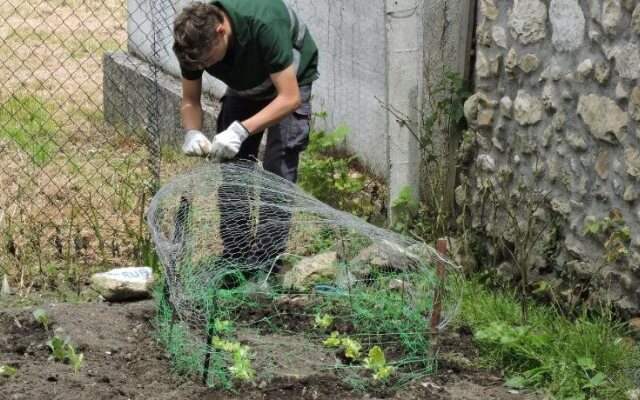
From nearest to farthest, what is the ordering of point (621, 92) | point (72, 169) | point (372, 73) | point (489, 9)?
point (621, 92), point (489, 9), point (372, 73), point (72, 169)

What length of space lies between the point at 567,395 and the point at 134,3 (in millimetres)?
5499

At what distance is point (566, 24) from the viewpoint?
4.94 metres

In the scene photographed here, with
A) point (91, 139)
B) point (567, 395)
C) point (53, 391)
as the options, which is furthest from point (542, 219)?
point (91, 139)

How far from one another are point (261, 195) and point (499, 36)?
1.47m

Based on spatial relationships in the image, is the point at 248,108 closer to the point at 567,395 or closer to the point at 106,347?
the point at 106,347

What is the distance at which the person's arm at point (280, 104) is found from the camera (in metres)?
4.87

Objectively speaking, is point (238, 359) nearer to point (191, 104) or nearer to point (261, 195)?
point (261, 195)

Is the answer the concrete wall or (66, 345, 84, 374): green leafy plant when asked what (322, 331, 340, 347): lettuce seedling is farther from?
the concrete wall

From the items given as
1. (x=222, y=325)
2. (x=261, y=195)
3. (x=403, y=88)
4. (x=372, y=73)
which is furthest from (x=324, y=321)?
(x=372, y=73)

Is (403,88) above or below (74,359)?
above

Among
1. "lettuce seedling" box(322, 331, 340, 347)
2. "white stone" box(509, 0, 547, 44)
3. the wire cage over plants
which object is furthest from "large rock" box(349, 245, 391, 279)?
"white stone" box(509, 0, 547, 44)

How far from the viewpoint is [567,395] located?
425cm

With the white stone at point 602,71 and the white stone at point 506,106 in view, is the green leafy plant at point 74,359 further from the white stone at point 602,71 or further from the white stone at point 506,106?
the white stone at point 602,71

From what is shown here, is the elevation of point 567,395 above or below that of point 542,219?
below
